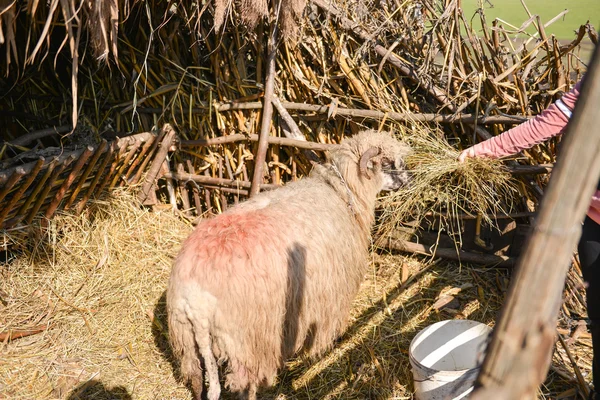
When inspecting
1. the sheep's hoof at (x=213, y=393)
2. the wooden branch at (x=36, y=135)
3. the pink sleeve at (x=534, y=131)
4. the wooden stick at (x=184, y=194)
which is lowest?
the sheep's hoof at (x=213, y=393)

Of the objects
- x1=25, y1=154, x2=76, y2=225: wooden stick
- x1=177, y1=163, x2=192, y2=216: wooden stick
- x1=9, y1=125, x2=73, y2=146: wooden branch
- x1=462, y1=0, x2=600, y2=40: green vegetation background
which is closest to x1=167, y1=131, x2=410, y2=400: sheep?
x1=25, y1=154, x2=76, y2=225: wooden stick

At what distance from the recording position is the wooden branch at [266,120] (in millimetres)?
4109

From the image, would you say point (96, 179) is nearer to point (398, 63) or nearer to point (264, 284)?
point (264, 284)

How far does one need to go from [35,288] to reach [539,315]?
13.0ft

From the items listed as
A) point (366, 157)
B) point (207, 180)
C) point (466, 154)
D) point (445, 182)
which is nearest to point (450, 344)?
point (445, 182)

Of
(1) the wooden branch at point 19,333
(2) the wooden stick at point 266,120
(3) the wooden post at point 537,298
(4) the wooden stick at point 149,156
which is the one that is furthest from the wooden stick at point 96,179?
(3) the wooden post at point 537,298

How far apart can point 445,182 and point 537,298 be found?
8.82 feet

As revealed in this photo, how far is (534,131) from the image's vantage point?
9.06 feet

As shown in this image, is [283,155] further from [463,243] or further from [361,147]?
[463,243]

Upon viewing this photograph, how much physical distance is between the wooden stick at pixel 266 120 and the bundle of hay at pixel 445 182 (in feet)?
3.63

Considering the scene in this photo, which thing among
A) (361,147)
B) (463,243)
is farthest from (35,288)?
(463,243)

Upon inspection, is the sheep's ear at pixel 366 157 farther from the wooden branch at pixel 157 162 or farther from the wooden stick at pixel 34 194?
the wooden stick at pixel 34 194

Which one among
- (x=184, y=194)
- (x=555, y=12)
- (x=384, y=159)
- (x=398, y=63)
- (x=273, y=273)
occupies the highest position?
(x=555, y=12)

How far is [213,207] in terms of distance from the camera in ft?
16.3
